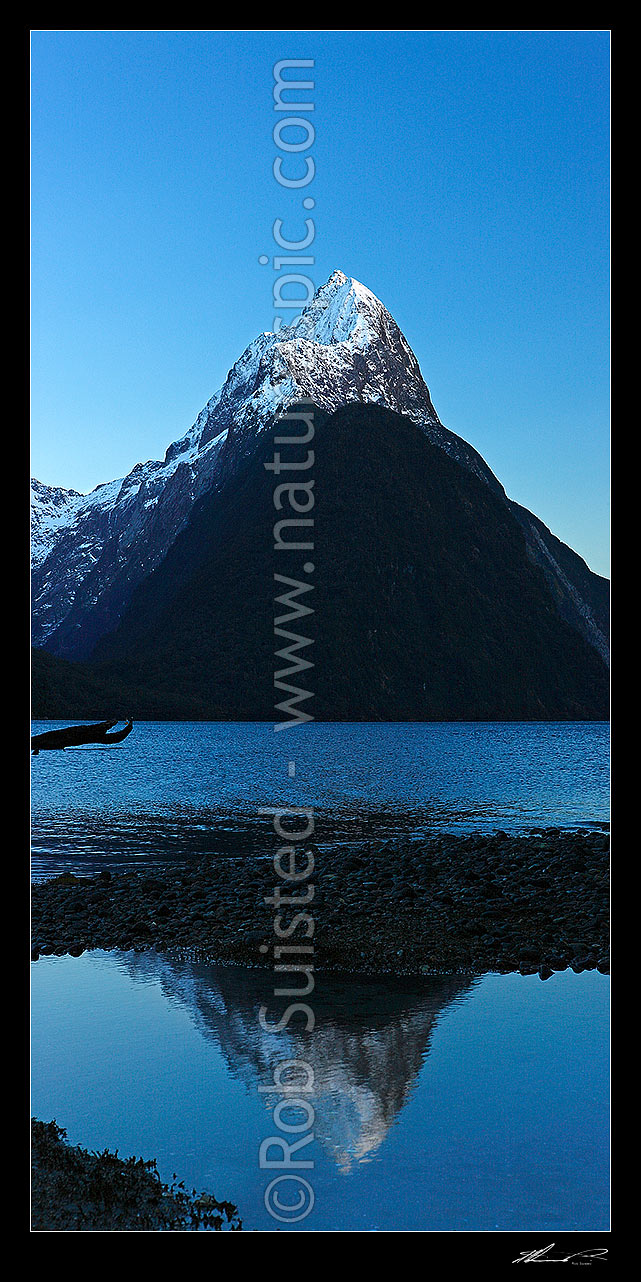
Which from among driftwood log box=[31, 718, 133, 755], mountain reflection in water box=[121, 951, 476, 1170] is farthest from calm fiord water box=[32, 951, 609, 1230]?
driftwood log box=[31, 718, 133, 755]

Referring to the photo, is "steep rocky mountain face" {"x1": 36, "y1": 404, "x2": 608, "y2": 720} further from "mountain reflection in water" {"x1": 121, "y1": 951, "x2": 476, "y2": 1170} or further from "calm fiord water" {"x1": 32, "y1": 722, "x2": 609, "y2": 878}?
"mountain reflection in water" {"x1": 121, "y1": 951, "x2": 476, "y2": 1170}

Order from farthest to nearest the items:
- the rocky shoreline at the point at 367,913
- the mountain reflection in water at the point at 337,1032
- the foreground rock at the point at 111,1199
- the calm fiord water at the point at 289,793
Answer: the calm fiord water at the point at 289,793 < the rocky shoreline at the point at 367,913 < the mountain reflection in water at the point at 337,1032 < the foreground rock at the point at 111,1199

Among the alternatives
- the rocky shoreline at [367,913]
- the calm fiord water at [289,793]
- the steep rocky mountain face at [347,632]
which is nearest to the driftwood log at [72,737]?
the rocky shoreline at [367,913]

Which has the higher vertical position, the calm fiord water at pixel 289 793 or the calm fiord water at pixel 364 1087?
the calm fiord water at pixel 364 1087

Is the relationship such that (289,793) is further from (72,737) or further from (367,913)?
(72,737)

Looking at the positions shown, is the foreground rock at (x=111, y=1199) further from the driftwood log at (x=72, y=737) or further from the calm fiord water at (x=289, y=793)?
the calm fiord water at (x=289, y=793)

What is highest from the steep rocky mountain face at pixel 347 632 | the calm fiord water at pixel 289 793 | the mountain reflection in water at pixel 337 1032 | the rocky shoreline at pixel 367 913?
the steep rocky mountain face at pixel 347 632
